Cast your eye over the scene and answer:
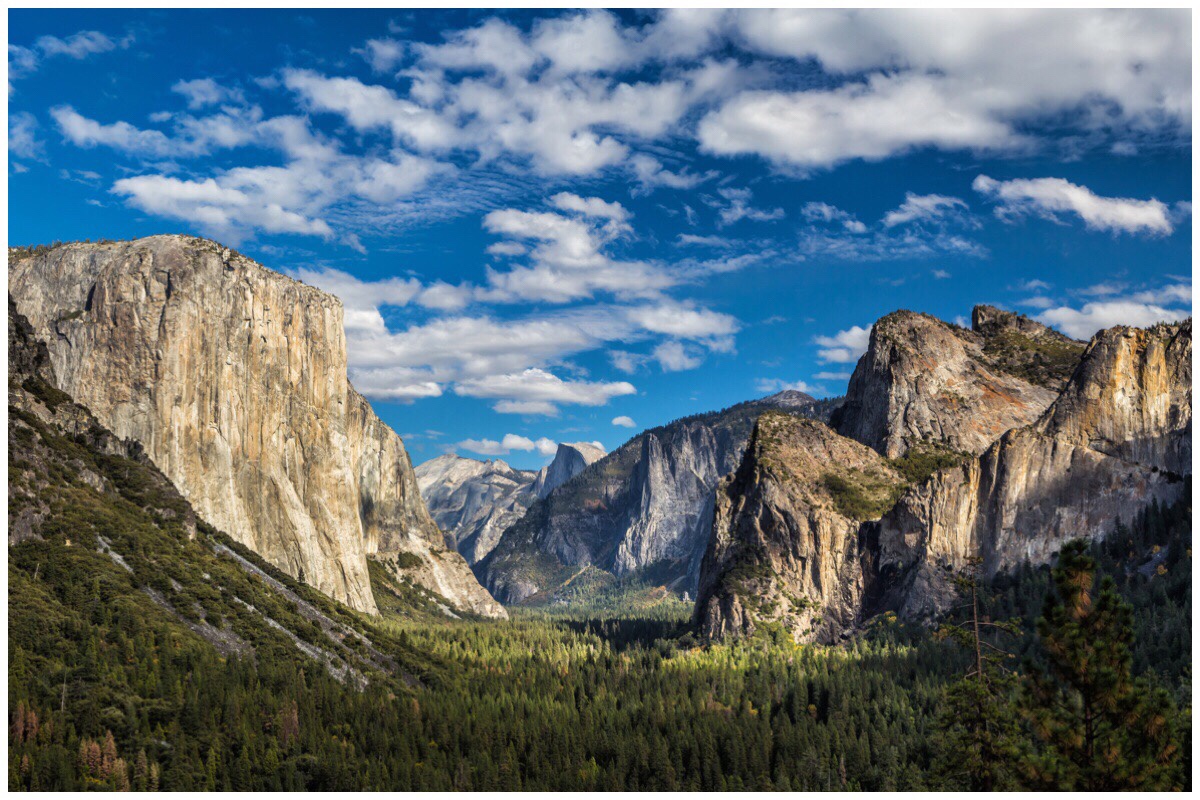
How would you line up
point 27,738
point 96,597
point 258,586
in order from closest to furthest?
point 27,738, point 96,597, point 258,586

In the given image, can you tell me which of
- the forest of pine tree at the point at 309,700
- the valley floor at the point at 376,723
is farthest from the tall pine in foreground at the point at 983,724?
the valley floor at the point at 376,723

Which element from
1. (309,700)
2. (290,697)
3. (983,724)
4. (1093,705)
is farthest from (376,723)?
(1093,705)

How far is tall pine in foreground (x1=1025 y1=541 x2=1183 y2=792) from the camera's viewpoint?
→ 168 ft

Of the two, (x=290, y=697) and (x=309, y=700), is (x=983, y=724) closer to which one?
(x=309, y=700)

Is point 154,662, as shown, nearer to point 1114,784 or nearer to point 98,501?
point 98,501

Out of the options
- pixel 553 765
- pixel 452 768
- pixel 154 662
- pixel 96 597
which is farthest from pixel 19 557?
pixel 553 765

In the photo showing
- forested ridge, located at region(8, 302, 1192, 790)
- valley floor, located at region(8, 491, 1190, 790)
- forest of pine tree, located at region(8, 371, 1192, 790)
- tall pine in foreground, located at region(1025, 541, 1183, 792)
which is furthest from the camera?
forested ridge, located at region(8, 302, 1192, 790)

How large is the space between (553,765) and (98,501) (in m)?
89.8

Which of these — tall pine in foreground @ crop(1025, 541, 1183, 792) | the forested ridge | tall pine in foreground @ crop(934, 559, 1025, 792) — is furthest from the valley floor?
tall pine in foreground @ crop(1025, 541, 1183, 792)

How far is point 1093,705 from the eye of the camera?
172 feet

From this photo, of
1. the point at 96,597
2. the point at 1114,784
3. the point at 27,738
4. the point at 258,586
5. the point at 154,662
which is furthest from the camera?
the point at 258,586

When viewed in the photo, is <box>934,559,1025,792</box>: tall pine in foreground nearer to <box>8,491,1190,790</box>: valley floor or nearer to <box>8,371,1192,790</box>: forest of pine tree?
<box>8,371,1192,790</box>: forest of pine tree

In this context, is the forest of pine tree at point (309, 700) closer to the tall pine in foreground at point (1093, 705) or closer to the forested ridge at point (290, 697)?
the forested ridge at point (290, 697)

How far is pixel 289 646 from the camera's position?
559 feet
